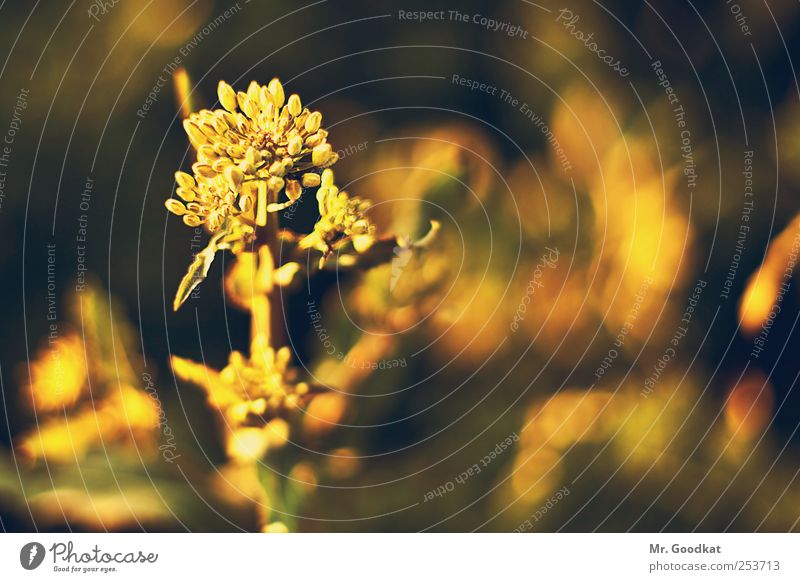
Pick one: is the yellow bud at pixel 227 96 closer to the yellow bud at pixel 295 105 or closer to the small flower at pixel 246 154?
the small flower at pixel 246 154

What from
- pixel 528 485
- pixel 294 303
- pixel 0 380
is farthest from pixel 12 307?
pixel 528 485

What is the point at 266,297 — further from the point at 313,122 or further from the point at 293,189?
the point at 313,122

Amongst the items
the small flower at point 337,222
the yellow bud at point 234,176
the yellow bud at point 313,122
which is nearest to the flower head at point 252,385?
the small flower at point 337,222

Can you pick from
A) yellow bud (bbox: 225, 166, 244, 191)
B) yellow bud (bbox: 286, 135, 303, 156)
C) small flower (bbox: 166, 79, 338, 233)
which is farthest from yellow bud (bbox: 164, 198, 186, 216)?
yellow bud (bbox: 286, 135, 303, 156)

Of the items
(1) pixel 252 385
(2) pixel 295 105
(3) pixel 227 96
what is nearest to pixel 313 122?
(2) pixel 295 105

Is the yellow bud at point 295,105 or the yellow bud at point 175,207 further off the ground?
the yellow bud at point 295,105

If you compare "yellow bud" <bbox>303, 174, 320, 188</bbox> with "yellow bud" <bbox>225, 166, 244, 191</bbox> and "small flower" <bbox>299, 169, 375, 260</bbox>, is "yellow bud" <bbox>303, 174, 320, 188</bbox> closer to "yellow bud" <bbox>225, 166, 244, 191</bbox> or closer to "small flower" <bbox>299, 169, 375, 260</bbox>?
"small flower" <bbox>299, 169, 375, 260</bbox>
